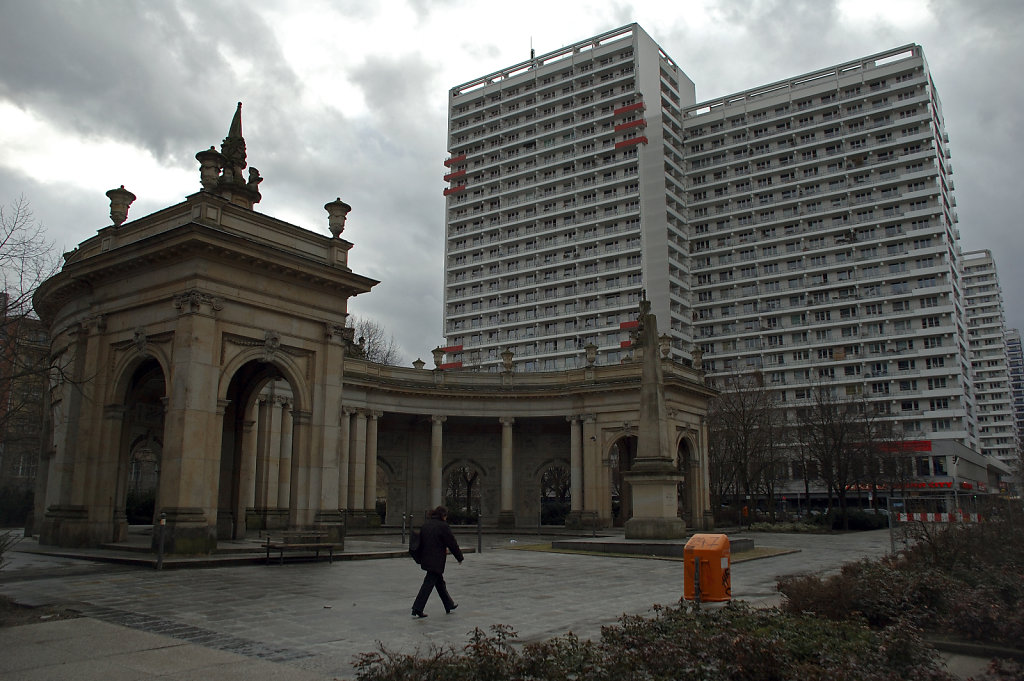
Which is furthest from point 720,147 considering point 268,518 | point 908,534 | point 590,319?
point 908,534

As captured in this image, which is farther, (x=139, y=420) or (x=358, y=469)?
(x=358, y=469)

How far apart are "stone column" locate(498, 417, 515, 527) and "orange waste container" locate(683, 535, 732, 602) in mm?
35833

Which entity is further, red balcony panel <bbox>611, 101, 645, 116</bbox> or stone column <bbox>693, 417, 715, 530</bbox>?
red balcony panel <bbox>611, 101, 645, 116</bbox>

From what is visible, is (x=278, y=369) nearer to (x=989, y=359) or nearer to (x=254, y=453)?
(x=254, y=453)

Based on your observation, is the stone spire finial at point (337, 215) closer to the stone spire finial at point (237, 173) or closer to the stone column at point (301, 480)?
the stone spire finial at point (237, 173)

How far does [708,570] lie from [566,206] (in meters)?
101

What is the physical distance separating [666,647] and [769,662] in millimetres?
999

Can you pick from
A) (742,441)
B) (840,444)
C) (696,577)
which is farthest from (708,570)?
(742,441)

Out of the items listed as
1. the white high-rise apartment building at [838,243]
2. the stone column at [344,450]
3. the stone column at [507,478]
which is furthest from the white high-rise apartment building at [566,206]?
the stone column at [344,450]

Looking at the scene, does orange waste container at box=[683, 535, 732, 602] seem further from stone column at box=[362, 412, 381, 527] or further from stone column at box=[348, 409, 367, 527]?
stone column at box=[362, 412, 381, 527]

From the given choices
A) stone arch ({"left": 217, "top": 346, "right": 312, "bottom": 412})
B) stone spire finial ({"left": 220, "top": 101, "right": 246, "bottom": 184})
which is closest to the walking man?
stone arch ({"left": 217, "top": 346, "right": 312, "bottom": 412})

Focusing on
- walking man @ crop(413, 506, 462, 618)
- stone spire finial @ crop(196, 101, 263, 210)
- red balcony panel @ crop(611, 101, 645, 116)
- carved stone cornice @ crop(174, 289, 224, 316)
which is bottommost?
walking man @ crop(413, 506, 462, 618)

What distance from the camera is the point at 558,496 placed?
2931 inches

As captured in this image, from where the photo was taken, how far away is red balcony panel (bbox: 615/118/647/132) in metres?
104
